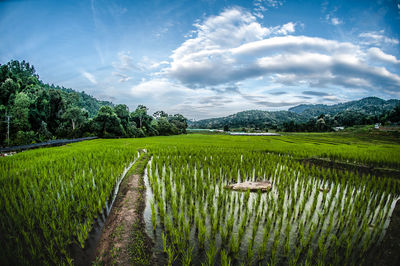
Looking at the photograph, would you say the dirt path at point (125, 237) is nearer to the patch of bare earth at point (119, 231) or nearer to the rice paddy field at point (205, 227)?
the patch of bare earth at point (119, 231)

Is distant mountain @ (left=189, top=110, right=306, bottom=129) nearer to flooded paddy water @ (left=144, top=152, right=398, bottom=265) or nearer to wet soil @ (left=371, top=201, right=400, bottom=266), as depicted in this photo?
flooded paddy water @ (left=144, top=152, right=398, bottom=265)

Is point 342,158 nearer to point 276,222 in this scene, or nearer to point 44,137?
point 276,222

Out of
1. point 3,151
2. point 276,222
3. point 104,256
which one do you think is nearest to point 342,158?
point 276,222

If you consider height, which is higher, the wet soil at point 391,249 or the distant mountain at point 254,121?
the distant mountain at point 254,121

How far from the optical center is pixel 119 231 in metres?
3.61

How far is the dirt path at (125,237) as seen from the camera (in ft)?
9.66

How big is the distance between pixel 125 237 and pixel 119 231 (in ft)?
0.78

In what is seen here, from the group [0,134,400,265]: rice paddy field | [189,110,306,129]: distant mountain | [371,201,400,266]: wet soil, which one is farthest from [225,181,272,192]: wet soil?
[189,110,306,129]: distant mountain

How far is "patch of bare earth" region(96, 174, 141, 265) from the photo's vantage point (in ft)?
9.76

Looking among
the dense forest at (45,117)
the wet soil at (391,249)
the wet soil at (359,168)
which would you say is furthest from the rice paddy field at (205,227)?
the dense forest at (45,117)

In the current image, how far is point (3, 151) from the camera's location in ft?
39.8

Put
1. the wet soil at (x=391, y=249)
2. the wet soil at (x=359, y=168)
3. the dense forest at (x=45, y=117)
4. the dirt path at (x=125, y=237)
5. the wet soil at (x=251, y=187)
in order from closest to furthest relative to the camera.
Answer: the wet soil at (x=391, y=249)
the dirt path at (x=125, y=237)
the wet soil at (x=251, y=187)
the wet soil at (x=359, y=168)
the dense forest at (x=45, y=117)

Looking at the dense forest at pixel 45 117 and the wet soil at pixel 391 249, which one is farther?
the dense forest at pixel 45 117

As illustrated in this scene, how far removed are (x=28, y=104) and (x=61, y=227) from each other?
27.3m
